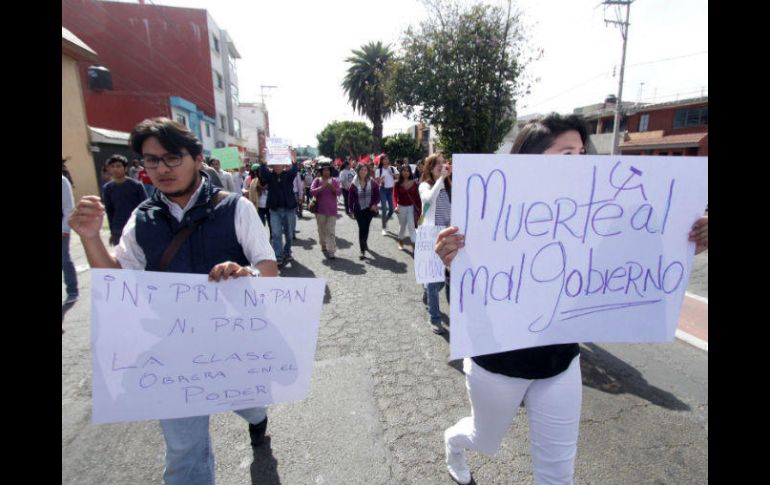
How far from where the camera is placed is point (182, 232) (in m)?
1.58

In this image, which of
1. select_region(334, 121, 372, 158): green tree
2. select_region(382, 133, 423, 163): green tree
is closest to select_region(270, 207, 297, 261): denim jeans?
select_region(382, 133, 423, 163): green tree

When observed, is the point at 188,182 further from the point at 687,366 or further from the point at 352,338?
the point at 687,366

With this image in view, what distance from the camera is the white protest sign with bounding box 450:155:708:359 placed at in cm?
135

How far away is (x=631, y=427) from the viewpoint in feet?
7.97

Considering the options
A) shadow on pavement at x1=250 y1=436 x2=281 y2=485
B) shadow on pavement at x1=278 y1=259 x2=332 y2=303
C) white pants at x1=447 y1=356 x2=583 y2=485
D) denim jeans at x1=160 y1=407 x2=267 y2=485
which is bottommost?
shadow on pavement at x1=250 y1=436 x2=281 y2=485

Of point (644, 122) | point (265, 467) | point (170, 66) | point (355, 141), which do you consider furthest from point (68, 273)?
point (355, 141)

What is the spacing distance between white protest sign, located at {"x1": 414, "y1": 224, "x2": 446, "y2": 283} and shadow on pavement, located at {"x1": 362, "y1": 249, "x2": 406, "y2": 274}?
7.69 feet

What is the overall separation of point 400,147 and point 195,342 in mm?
37967

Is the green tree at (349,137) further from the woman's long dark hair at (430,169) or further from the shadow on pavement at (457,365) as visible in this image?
the shadow on pavement at (457,365)

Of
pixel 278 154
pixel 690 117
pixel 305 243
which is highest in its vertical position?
pixel 690 117

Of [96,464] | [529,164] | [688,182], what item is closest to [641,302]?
[688,182]

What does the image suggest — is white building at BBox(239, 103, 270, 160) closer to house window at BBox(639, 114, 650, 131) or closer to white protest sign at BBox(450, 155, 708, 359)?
house window at BBox(639, 114, 650, 131)

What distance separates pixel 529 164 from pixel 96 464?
2.86 metres

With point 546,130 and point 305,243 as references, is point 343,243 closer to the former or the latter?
point 305,243
